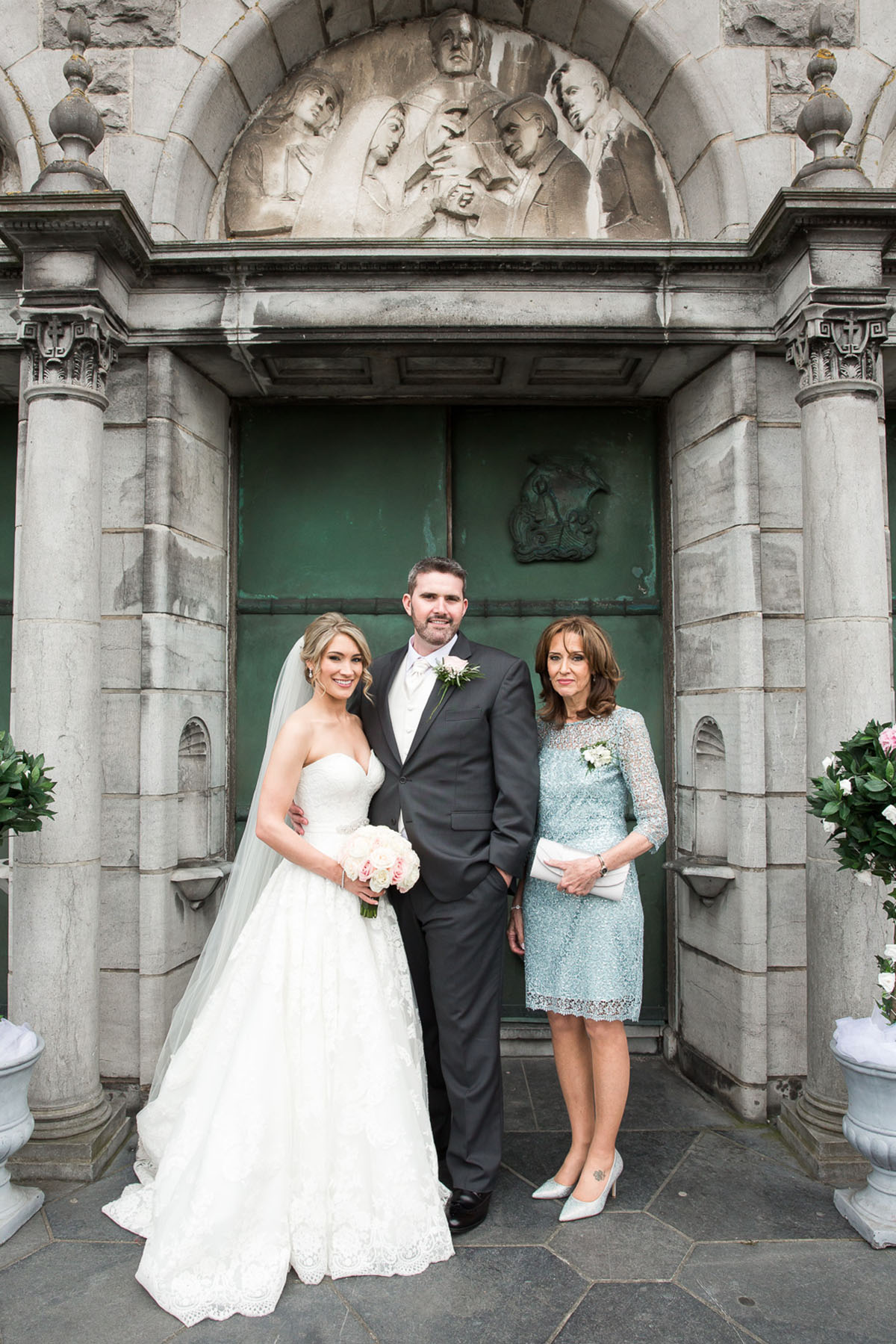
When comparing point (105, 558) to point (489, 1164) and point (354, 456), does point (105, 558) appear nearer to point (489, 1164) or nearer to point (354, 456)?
point (354, 456)

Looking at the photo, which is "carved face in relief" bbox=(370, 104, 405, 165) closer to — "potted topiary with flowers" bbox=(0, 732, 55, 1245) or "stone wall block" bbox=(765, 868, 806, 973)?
"potted topiary with flowers" bbox=(0, 732, 55, 1245)

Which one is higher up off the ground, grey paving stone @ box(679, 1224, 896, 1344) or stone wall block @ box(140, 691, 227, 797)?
stone wall block @ box(140, 691, 227, 797)

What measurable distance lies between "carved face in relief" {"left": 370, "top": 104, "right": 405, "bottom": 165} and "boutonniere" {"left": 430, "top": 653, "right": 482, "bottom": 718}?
9.83 ft

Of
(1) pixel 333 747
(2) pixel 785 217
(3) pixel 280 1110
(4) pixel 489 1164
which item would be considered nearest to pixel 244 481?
(1) pixel 333 747

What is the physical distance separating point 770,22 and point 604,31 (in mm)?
816

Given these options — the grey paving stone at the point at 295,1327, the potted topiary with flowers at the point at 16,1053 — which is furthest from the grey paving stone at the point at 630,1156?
the potted topiary with flowers at the point at 16,1053

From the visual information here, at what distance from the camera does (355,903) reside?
313 centimetres

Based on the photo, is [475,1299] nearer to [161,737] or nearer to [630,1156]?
[630,1156]

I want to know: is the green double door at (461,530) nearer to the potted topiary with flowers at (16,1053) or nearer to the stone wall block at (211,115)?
the stone wall block at (211,115)

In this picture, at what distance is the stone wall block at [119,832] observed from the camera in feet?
13.4

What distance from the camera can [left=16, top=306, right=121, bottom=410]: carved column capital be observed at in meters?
3.73

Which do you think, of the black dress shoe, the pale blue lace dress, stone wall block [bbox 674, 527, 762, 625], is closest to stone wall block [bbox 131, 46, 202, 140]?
stone wall block [bbox 674, 527, 762, 625]

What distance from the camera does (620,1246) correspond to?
9.68 feet

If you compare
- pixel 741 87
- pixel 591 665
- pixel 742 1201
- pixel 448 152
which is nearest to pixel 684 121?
pixel 741 87
